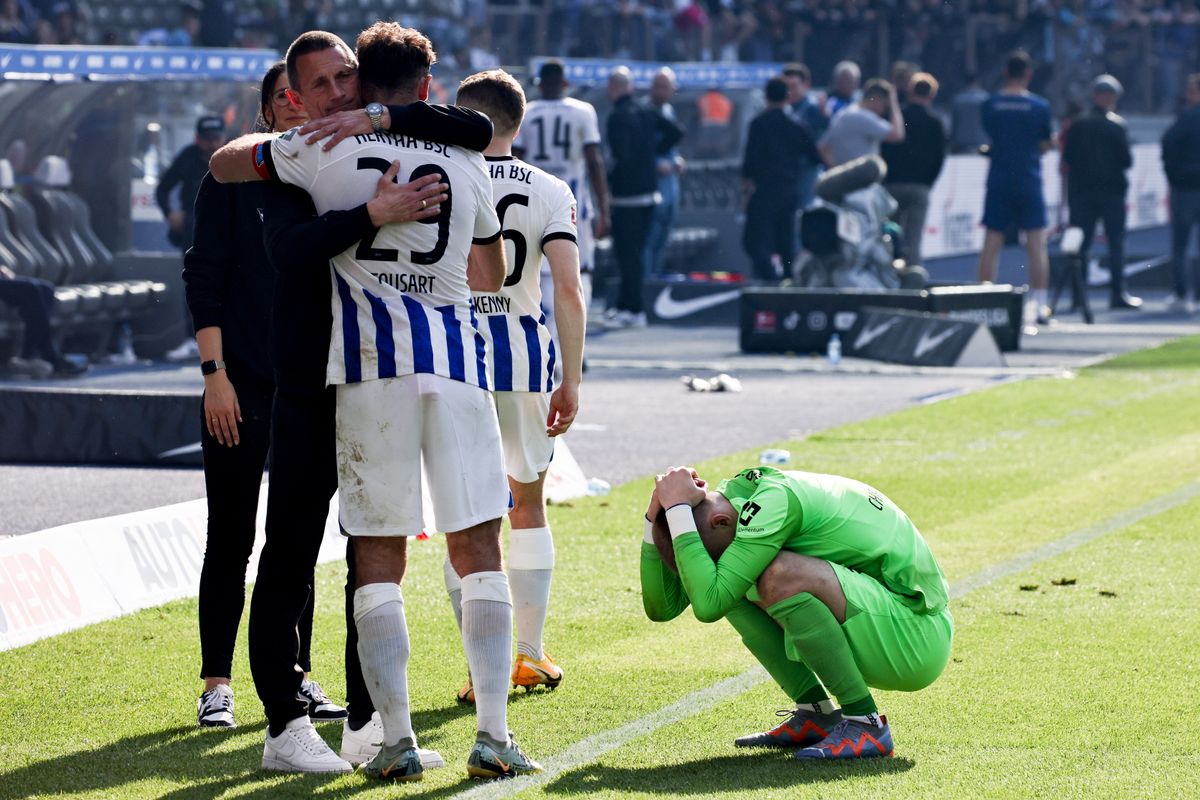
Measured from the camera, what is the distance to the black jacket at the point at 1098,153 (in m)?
20.7

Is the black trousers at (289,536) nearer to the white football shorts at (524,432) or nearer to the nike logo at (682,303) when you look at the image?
the white football shorts at (524,432)

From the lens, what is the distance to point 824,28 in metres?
30.5

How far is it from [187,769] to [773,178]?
636 inches

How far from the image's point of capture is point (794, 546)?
16.1 ft

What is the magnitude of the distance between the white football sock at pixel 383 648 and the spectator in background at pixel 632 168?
580 inches

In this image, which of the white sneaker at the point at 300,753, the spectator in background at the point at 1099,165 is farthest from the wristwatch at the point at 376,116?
the spectator in background at the point at 1099,165

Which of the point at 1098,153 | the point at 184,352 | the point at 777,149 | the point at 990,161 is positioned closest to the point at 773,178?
the point at 777,149

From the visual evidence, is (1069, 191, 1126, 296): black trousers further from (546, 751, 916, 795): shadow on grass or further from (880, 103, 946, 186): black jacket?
(546, 751, 916, 795): shadow on grass

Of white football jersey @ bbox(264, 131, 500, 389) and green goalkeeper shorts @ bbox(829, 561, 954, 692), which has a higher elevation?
white football jersey @ bbox(264, 131, 500, 389)

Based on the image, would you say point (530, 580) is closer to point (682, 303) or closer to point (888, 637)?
point (888, 637)

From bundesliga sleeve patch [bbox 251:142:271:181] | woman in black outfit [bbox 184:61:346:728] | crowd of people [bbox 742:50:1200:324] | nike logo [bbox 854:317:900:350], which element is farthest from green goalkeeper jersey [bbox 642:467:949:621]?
crowd of people [bbox 742:50:1200:324]

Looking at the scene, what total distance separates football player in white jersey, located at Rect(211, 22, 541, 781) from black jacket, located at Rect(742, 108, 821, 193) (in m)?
15.7

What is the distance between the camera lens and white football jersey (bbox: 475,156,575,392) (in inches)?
221

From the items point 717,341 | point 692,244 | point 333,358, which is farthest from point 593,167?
point 333,358
